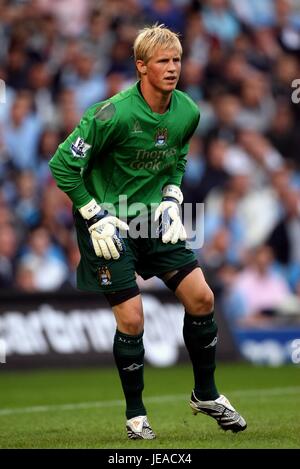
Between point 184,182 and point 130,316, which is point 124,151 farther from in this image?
point 184,182

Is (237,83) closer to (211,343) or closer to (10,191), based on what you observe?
(10,191)

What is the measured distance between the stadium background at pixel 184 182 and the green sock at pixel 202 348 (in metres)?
3.34

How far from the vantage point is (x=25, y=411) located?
8.53m

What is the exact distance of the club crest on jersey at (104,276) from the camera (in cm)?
654

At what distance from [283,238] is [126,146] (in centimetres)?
728

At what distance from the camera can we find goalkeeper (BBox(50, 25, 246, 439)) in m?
6.46

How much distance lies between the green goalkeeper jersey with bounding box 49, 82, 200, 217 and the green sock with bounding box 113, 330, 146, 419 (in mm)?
764

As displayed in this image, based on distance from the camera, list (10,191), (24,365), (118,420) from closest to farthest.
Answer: (118,420), (24,365), (10,191)

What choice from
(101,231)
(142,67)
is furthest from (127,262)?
(142,67)

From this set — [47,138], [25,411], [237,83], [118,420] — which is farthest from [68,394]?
[237,83]

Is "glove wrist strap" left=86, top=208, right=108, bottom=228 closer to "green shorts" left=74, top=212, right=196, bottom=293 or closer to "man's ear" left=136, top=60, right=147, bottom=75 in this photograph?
"green shorts" left=74, top=212, right=196, bottom=293

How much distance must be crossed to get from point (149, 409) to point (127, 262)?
7.76 ft

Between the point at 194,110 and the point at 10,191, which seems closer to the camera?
the point at 194,110

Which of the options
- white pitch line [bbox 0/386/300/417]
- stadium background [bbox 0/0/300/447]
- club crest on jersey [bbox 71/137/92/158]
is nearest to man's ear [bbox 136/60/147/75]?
club crest on jersey [bbox 71/137/92/158]
